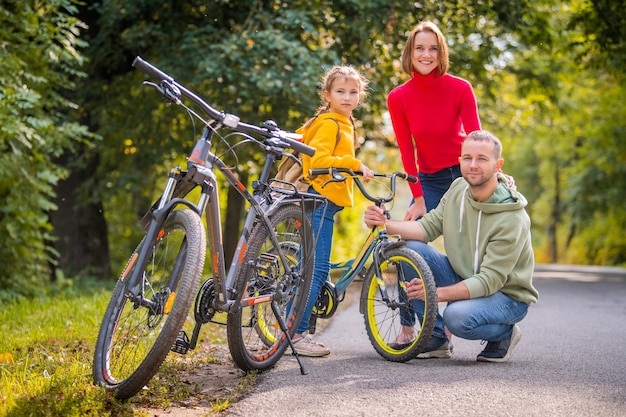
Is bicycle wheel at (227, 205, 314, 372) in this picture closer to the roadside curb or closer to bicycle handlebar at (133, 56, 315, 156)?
bicycle handlebar at (133, 56, 315, 156)

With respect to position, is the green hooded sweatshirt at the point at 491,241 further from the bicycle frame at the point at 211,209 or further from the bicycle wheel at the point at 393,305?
the bicycle frame at the point at 211,209

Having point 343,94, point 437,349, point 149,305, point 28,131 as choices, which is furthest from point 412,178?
point 28,131

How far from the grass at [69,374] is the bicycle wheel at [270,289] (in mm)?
217

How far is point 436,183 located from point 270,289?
174 cm

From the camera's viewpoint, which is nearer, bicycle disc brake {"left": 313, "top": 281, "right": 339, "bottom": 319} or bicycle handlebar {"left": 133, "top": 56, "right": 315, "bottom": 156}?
bicycle handlebar {"left": 133, "top": 56, "right": 315, "bottom": 156}

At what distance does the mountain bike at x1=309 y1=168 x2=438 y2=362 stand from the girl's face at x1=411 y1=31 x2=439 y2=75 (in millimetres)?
802

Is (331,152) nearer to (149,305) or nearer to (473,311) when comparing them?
(473,311)

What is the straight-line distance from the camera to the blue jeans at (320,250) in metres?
5.26

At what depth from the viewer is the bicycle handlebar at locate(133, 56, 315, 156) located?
12.2ft

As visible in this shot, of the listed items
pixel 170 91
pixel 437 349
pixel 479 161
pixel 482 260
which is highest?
pixel 170 91

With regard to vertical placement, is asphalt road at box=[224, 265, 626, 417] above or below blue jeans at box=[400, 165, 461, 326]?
below

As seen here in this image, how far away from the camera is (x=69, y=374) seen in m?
4.05

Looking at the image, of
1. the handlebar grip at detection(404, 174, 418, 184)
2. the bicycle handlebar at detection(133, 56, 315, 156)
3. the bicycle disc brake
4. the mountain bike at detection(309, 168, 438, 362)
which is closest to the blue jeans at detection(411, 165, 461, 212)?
the handlebar grip at detection(404, 174, 418, 184)

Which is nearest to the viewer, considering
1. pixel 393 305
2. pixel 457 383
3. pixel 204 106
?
pixel 204 106
